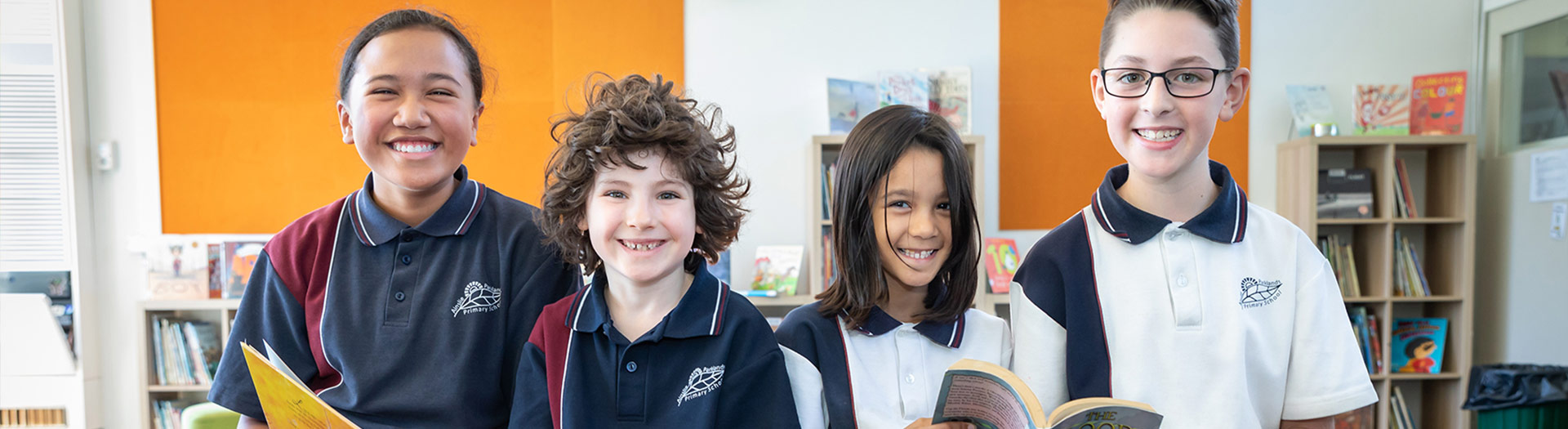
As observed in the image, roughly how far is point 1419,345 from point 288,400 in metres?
4.50

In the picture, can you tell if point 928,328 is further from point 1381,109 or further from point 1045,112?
point 1381,109

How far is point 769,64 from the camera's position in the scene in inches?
151

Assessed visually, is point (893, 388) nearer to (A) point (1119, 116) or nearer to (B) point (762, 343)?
(B) point (762, 343)

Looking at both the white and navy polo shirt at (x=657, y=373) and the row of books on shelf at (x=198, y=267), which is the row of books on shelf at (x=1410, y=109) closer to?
the white and navy polo shirt at (x=657, y=373)

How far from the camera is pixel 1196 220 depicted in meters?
1.23

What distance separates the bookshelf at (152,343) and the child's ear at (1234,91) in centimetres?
384

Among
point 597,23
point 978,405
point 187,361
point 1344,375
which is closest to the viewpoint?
point 978,405

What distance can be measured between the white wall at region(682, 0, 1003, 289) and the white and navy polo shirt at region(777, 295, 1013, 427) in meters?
2.54

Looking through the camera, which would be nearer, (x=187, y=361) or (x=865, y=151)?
(x=865, y=151)

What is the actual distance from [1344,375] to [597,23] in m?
3.34

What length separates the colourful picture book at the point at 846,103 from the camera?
11.9ft

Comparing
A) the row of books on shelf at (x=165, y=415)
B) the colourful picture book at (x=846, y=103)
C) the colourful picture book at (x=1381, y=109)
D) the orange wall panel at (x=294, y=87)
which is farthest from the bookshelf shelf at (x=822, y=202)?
the row of books on shelf at (x=165, y=415)

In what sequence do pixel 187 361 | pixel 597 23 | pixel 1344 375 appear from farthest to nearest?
pixel 597 23, pixel 187 361, pixel 1344 375

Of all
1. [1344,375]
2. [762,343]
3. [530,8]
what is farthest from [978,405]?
[530,8]
